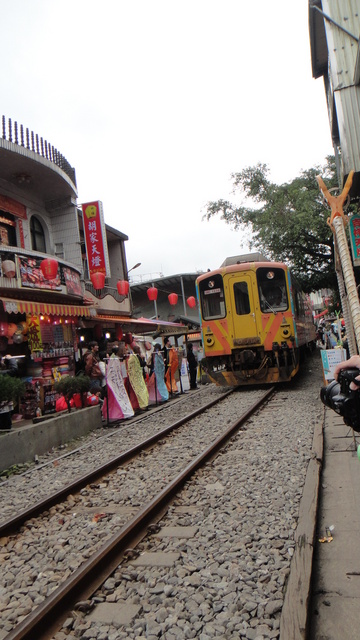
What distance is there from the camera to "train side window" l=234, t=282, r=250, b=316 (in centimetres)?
1186

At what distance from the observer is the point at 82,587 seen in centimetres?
293

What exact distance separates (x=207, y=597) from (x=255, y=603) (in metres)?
0.29

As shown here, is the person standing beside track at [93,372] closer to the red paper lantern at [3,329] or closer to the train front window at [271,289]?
the red paper lantern at [3,329]

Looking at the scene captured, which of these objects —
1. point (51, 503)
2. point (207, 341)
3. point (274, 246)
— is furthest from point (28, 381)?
point (274, 246)

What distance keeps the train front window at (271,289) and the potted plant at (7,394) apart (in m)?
6.49

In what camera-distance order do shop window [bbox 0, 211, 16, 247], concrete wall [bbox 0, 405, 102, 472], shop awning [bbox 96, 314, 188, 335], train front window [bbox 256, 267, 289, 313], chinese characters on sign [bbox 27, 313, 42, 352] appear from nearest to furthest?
concrete wall [bbox 0, 405, 102, 472] → train front window [bbox 256, 267, 289, 313] → chinese characters on sign [bbox 27, 313, 42, 352] → shop window [bbox 0, 211, 16, 247] → shop awning [bbox 96, 314, 188, 335]

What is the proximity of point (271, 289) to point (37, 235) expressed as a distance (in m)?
7.91

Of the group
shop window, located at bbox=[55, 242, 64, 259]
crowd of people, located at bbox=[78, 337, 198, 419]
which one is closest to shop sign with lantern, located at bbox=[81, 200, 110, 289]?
shop window, located at bbox=[55, 242, 64, 259]

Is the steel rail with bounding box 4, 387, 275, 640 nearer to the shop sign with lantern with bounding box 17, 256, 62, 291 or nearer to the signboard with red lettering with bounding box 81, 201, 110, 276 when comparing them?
the shop sign with lantern with bounding box 17, 256, 62, 291

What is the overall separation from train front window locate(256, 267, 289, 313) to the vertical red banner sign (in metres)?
5.55

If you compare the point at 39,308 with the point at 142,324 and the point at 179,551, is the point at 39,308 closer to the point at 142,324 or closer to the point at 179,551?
the point at 142,324

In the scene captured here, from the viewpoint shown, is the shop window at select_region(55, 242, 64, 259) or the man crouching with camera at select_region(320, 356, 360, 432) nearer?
the man crouching with camera at select_region(320, 356, 360, 432)

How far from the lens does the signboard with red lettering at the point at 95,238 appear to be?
15.0 m

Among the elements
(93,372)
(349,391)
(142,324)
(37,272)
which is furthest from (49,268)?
(349,391)
